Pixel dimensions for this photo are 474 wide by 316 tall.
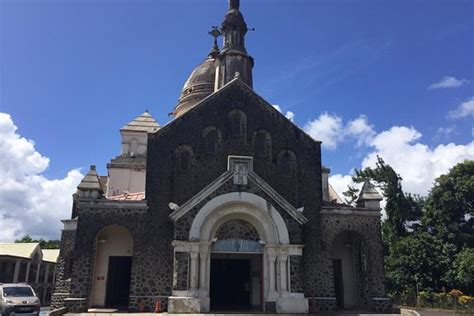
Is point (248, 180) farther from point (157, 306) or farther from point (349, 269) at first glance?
point (349, 269)

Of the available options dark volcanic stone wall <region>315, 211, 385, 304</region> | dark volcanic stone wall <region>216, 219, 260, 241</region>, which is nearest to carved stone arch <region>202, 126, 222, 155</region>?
dark volcanic stone wall <region>216, 219, 260, 241</region>

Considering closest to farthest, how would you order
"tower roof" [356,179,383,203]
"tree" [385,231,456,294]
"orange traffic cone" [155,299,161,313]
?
"orange traffic cone" [155,299,161,313] → "tower roof" [356,179,383,203] → "tree" [385,231,456,294]

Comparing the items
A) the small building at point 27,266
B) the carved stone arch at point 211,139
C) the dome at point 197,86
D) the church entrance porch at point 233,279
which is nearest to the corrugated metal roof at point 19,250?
the small building at point 27,266

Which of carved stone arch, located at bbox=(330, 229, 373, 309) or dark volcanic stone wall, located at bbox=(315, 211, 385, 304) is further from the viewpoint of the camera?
carved stone arch, located at bbox=(330, 229, 373, 309)

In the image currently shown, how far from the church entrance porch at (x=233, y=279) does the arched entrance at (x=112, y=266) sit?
15.1 ft

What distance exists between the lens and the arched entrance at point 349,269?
2348cm

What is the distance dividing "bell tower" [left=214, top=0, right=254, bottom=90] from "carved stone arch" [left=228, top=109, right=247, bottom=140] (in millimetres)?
5397

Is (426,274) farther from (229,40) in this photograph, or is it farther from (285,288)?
(229,40)

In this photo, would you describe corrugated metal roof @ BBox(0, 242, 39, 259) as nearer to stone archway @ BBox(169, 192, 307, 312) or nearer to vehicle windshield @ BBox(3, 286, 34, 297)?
vehicle windshield @ BBox(3, 286, 34, 297)

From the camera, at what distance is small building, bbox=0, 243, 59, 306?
41.7 meters

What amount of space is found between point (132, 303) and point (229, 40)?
18.1 metres

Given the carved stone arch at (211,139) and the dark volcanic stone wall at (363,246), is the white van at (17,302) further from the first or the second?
the dark volcanic stone wall at (363,246)

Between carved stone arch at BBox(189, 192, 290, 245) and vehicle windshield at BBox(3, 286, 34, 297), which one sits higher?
carved stone arch at BBox(189, 192, 290, 245)

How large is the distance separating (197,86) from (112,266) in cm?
1767
